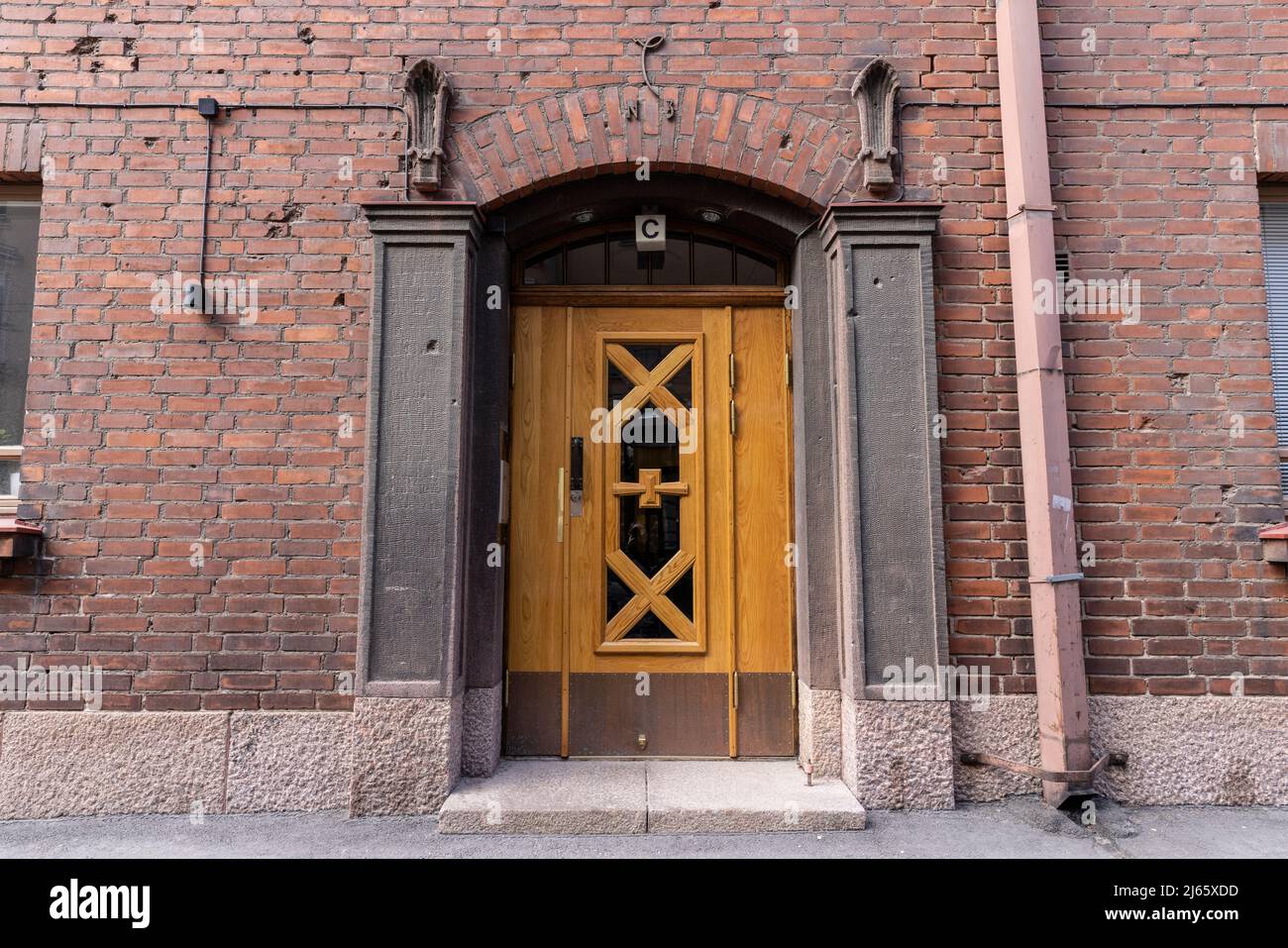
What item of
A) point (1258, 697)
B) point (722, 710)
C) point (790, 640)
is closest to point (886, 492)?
point (790, 640)

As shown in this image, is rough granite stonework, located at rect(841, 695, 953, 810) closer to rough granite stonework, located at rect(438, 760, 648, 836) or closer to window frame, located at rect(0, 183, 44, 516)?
rough granite stonework, located at rect(438, 760, 648, 836)

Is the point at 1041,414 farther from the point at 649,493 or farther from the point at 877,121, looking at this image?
the point at 649,493

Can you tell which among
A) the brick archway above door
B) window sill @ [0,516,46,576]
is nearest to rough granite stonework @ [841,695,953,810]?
the brick archway above door

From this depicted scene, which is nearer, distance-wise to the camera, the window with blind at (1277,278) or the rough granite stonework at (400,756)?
the rough granite stonework at (400,756)

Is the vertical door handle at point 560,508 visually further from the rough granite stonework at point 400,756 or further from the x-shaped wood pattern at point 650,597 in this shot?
the rough granite stonework at point 400,756

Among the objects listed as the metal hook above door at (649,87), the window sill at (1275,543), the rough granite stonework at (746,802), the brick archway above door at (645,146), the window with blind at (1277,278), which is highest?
the metal hook above door at (649,87)

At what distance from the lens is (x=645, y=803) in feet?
11.0

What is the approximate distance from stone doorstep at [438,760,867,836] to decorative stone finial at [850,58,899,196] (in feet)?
10.0

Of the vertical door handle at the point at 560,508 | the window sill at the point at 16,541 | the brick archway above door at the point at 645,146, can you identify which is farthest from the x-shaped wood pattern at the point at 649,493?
the window sill at the point at 16,541

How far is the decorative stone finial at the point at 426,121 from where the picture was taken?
12.2 ft

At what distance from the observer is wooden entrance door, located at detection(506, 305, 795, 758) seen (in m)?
3.93

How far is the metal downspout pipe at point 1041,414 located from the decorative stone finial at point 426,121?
2.91 metres

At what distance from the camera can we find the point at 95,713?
354 cm

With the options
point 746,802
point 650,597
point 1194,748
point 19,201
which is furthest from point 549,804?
point 19,201
